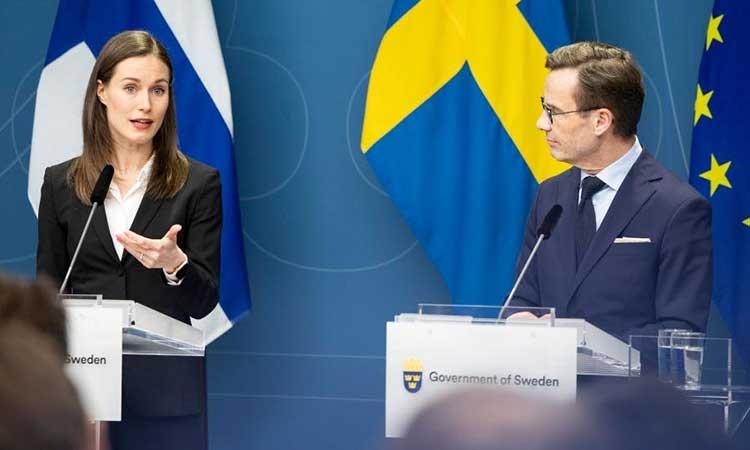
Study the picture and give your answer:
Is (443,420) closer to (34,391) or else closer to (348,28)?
→ (34,391)

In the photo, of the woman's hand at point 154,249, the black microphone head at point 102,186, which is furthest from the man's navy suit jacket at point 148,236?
the black microphone head at point 102,186

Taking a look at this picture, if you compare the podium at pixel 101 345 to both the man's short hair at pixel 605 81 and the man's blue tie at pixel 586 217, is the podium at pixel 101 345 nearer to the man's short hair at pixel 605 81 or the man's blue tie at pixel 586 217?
the man's blue tie at pixel 586 217

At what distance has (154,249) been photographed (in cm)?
311

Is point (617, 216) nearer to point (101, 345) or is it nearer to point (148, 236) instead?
point (148, 236)

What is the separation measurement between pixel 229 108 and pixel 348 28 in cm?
72

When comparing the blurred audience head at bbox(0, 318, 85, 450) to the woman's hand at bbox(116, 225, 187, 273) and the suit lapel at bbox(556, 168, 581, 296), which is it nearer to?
the woman's hand at bbox(116, 225, 187, 273)

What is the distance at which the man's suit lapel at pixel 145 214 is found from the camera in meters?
3.57

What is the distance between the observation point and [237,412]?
5.65m

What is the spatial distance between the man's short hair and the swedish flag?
4.16 ft

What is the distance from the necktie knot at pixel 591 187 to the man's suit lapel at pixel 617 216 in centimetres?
6

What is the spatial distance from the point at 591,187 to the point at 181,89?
2.22 metres

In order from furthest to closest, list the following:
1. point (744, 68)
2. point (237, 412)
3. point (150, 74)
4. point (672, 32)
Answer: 1. point (237, 412)
2. point (672, 32)
3. point (744, 68)
4. point (150, 74)

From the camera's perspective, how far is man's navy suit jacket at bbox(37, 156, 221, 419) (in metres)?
3.48

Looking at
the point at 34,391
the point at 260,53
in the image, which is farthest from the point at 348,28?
the point at 34,391
